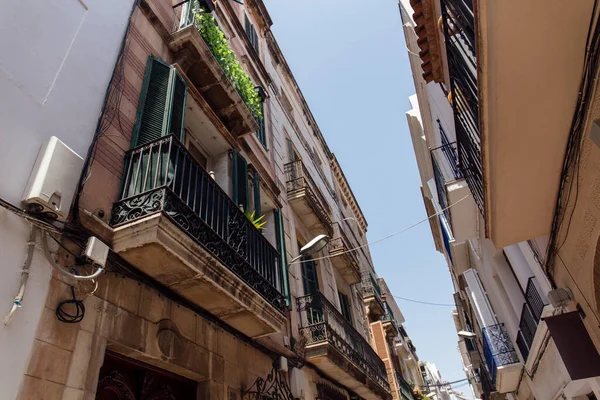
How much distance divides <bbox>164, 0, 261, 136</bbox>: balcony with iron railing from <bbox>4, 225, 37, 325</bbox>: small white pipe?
369 centimetres

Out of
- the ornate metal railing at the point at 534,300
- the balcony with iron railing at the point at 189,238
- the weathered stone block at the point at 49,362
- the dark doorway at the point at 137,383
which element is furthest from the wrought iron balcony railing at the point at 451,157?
the weathered stone block at the point at 49,362

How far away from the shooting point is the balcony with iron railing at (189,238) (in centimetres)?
361

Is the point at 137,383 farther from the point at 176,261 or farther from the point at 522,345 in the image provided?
the point at 522,345

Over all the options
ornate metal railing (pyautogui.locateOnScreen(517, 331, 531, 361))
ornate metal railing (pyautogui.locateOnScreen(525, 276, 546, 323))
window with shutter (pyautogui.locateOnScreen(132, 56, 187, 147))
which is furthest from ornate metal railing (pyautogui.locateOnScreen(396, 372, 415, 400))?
window with shutter (pyautogui.locateOnScreen(132, 56, 187, 147))

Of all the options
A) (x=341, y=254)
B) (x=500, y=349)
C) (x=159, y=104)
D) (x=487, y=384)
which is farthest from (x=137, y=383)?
(x=487, y=384)

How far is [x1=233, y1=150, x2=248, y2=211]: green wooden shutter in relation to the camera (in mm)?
6348

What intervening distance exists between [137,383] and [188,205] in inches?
72.5

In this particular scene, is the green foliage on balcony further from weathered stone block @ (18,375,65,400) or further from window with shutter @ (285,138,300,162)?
weathered stone block @ (18,375,65,400)

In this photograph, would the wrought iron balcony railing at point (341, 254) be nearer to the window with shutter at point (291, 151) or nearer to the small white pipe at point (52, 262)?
the window with shutter at point (291, 151)

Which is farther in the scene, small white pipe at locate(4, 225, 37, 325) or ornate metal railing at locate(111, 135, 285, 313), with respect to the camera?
ornate metal railing at locate(111, 135, 285, 313)

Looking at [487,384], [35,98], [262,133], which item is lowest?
[487,384]

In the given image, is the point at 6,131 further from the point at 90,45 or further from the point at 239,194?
the point at 239,194

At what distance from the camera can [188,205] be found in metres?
4.06

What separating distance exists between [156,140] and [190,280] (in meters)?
1.57
